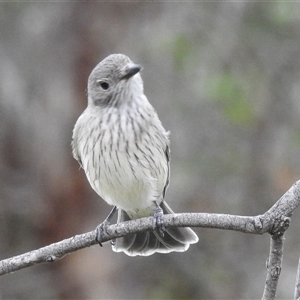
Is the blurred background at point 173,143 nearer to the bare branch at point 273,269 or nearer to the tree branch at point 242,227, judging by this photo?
the tree branch at point 242,227

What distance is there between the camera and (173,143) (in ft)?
32.8

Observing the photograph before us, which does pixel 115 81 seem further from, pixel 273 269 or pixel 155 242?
pixel 273 269

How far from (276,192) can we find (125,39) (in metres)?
3.14

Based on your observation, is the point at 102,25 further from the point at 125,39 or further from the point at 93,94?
the point at 93,94

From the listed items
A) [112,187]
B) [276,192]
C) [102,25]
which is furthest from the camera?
[102,25]

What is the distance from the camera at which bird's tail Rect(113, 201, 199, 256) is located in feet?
20.0

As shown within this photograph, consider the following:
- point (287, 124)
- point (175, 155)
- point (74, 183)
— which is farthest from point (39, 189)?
point (287, 124)

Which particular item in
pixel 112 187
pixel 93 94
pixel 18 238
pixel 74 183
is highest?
pixel 74 183

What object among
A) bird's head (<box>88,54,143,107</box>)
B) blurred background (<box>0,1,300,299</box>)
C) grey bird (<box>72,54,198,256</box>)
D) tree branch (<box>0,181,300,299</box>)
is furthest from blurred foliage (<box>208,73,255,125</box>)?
tree branch (<box>0,181,300,299</box>)

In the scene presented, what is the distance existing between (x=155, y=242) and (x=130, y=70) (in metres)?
1.70

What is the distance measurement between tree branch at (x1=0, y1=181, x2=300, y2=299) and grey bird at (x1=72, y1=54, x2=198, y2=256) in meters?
1.00

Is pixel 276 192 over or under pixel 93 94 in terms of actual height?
over

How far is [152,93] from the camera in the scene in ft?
33.5

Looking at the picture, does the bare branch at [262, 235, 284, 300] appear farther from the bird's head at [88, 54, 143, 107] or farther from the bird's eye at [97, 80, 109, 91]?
the bird's eye at [97, 80, 109, 91]
